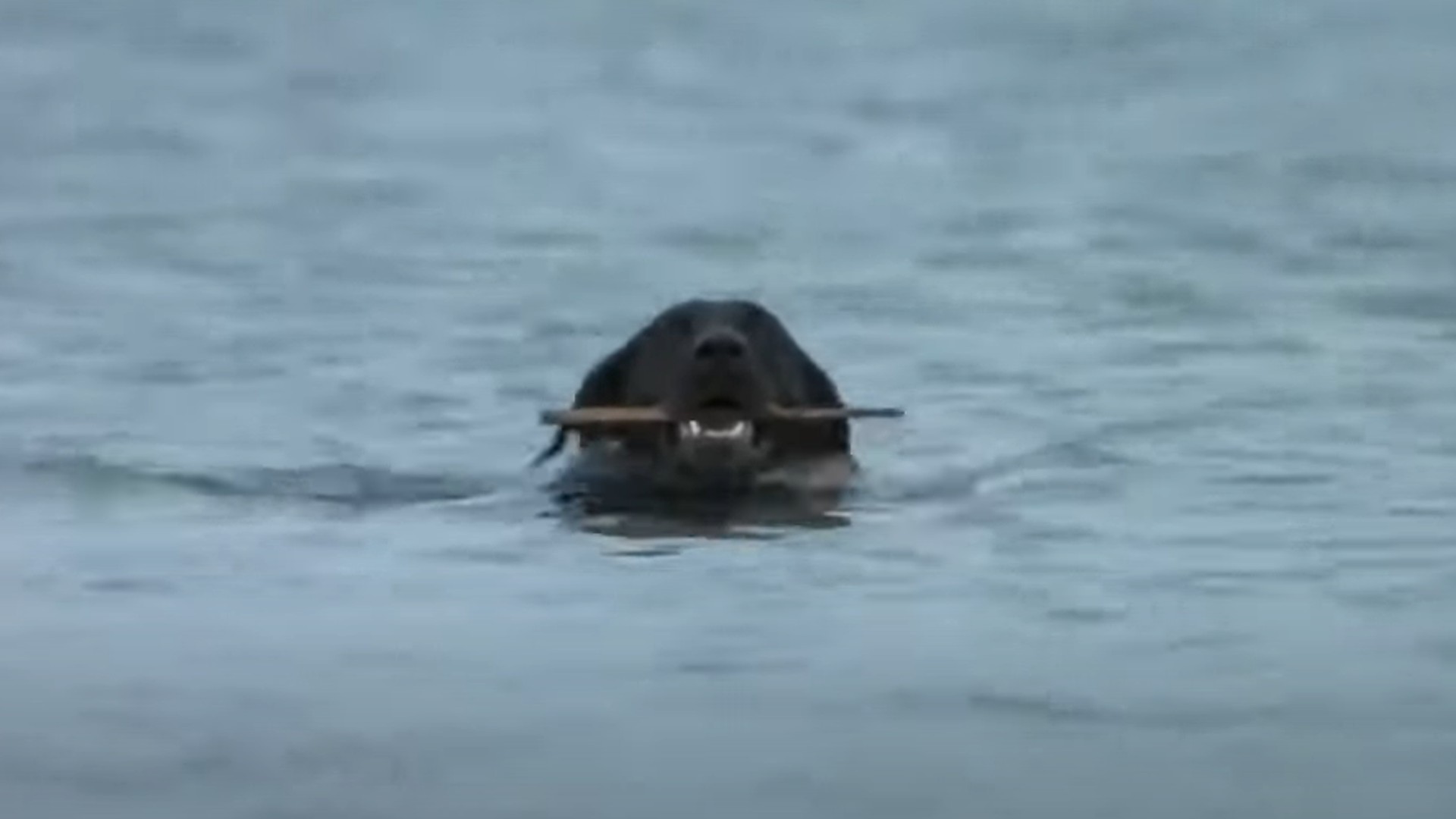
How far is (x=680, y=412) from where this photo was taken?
11.6 m

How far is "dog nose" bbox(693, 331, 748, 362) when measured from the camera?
37.5 feet

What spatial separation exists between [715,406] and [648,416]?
0.17 metres

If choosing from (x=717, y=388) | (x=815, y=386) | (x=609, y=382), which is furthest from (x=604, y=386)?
(x=717, y=388)

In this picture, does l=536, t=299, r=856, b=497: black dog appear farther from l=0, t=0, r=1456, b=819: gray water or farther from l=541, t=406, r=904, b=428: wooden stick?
l=0, t=0, r=1456, b=819: gray water

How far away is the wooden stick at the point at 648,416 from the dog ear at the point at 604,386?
0.30 metres

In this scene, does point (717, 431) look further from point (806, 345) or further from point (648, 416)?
point (806, 345)

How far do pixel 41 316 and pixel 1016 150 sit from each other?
527 cm

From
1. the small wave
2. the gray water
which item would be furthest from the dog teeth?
the small wave

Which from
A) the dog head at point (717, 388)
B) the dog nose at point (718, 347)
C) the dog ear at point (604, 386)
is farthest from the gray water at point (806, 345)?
the dog nose at point (718, 347)

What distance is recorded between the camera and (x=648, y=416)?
1162cm

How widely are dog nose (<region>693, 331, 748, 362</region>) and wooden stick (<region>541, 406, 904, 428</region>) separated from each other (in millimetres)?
189

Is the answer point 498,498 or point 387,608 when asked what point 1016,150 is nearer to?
point 498,498

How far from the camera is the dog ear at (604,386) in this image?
12.1 metres

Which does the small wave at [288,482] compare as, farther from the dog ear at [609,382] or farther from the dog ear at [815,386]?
the dog ear at [815,386]
